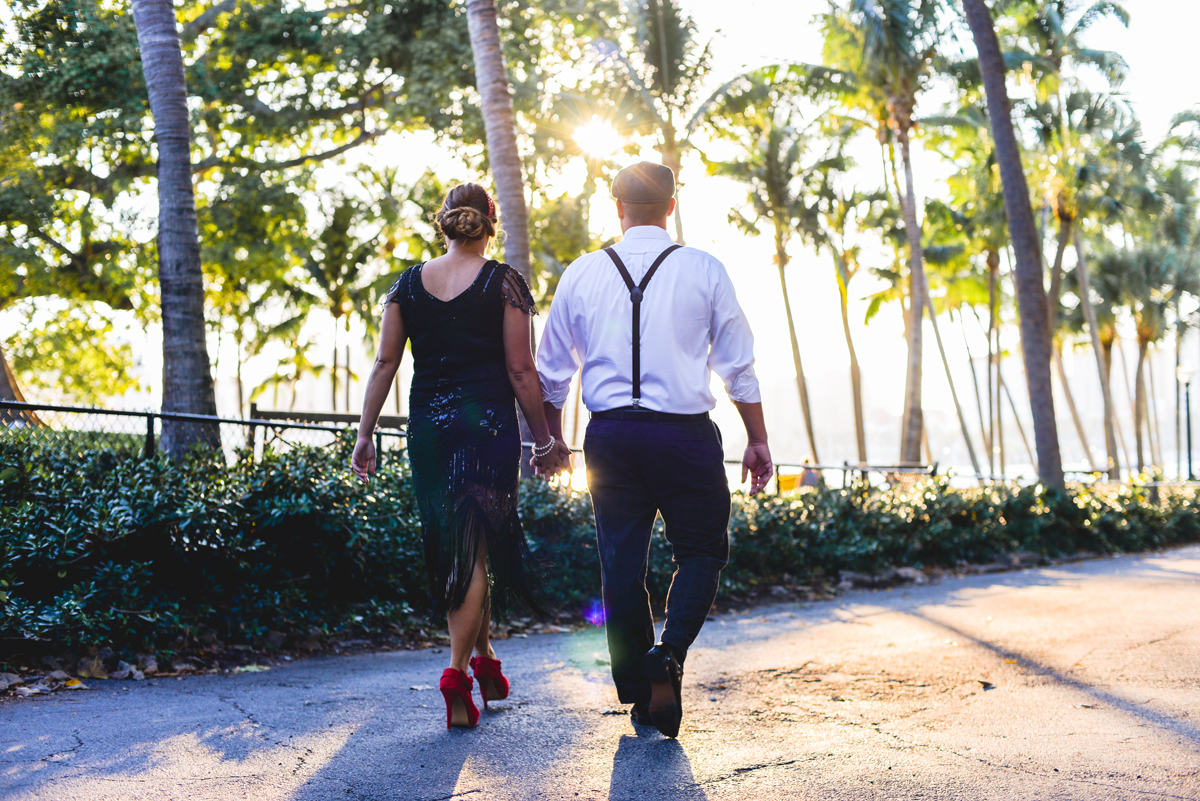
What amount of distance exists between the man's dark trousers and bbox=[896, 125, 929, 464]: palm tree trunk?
22.2 meters

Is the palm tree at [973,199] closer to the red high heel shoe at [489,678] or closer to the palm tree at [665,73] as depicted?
the palm tree at [665,73]

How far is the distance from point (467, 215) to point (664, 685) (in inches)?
73.3

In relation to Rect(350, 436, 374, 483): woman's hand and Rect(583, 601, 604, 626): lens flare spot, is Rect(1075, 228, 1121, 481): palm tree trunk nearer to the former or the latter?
Rect(583, 601, 604, 626): lens flare spot

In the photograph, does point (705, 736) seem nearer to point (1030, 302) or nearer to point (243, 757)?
point (243, 757)

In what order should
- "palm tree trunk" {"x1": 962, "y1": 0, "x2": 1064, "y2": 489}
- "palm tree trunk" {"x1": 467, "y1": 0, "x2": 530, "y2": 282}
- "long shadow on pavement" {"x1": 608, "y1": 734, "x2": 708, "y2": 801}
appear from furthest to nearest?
"palm tree trunk" {"x1": 962, "y1": 0, "x2": 1064, "y2": 489} → "palm tree trunk" {"x1": 467, "y1": 0, "x2": 530, "y2": 282} → "long shadow on pavement" {"x1": 608, "y1": 734, "x2": 708, "y2": 801}

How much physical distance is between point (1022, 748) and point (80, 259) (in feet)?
75.2

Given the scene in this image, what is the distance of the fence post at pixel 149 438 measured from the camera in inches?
240

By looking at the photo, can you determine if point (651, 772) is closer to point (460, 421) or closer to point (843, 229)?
point (460, 421)

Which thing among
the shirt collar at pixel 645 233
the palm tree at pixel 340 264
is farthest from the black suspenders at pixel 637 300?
the palm tree at pixel 340 264

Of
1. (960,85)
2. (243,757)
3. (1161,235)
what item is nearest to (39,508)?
(243,757)

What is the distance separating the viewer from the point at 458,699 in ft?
11.0

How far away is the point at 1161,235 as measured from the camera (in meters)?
32.5

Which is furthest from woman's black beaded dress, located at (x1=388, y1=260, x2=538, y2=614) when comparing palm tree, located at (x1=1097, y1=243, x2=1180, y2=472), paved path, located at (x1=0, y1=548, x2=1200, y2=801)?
palm tree, located at (x1=1097, y1=243, x2=1180, y2=472)

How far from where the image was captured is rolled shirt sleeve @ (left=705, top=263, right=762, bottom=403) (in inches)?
132
